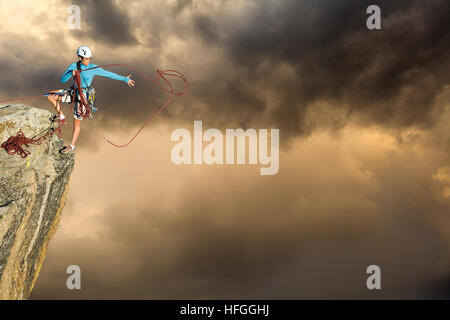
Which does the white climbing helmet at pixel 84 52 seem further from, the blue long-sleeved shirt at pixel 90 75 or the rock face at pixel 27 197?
the rock face at pixel 27 197

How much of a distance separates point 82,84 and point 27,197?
19.6 feet

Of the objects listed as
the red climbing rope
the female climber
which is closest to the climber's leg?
the female climber

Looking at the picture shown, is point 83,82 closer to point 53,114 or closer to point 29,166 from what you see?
point 53,114

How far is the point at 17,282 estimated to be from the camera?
1691 cm

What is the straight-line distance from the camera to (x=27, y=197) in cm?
1642

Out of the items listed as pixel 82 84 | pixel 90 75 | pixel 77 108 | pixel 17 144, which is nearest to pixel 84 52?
pixel 90 75

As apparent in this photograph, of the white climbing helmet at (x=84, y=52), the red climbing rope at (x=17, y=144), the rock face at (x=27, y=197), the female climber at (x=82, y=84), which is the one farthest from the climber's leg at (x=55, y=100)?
the red climbing rope at (x=17, y=144)

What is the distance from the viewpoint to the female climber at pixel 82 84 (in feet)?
61.0

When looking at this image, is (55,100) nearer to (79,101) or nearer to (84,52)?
(79,101)

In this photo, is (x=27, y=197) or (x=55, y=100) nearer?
(x=27, y=197)

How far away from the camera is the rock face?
15781 mm
